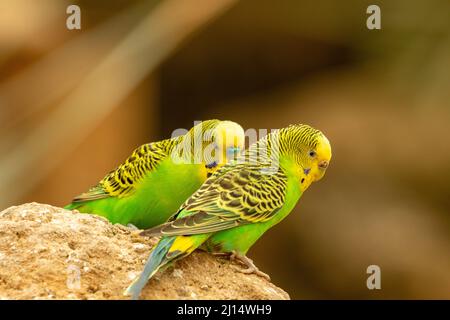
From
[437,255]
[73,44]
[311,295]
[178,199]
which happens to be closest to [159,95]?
[73,44]

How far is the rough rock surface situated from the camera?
4.23 metres

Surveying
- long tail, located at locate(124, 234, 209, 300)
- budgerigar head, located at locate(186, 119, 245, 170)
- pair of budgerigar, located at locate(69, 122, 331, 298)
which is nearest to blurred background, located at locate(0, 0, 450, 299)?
pair of budgerigar, located at locate(69, 122, 331, 298)

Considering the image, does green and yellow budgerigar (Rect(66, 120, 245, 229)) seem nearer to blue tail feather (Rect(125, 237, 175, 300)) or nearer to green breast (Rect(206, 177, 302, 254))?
green breast (Rect(206, 177, 302, 254))

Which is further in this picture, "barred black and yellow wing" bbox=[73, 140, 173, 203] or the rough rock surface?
"barred black and yellow wing" bbox=[73, 140, 173, 203]

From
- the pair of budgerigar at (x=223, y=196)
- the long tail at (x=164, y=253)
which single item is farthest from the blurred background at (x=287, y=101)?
the long tail at (x=164, y=253)

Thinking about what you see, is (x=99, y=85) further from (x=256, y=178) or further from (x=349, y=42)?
(x=256, y=178)

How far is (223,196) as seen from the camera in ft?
15.9

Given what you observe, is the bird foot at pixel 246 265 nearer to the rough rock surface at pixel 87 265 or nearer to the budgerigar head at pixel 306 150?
the rough rock surface at pixel 87 265

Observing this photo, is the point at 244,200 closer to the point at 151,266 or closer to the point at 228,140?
the point at 228,140

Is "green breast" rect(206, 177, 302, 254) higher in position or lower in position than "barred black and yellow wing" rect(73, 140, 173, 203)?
lower

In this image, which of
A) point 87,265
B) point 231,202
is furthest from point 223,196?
point 87,265

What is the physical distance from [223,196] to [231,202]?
7 cm

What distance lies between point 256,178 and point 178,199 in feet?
2.43

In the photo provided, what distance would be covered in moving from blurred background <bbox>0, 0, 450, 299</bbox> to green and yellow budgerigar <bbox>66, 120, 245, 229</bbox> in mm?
3146
